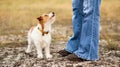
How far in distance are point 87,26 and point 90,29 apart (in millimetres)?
68

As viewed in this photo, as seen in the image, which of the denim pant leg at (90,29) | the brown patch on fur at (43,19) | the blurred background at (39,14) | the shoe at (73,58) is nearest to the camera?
the denim pant leg at (90,29)

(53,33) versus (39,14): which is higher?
(53,33)

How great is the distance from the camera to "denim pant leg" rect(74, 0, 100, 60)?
23.1 feet

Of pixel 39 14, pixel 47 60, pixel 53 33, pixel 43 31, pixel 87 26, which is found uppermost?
pixel 87 26

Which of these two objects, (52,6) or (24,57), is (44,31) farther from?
(52,6)

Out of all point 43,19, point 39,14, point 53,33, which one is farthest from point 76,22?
point 39,14

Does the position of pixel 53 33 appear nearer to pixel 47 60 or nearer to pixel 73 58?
pixel 47 60

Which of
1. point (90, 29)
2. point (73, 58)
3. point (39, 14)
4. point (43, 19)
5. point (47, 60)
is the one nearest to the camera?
point (90, 29)

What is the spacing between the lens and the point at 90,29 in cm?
711

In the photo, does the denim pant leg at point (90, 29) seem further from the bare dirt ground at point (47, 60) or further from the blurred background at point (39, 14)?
the blurred background at point (39, 14)

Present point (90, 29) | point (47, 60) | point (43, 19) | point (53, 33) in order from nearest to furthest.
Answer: point (90, 29) → point (43, 19) → point (47, 60) → point (53, 33)

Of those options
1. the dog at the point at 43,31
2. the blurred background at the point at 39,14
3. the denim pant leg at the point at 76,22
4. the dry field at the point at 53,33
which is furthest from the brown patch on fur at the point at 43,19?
the blurred background at the point at 39,14

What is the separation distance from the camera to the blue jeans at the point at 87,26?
7055 mm

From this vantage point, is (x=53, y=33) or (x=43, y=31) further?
(x=53, y=33)
